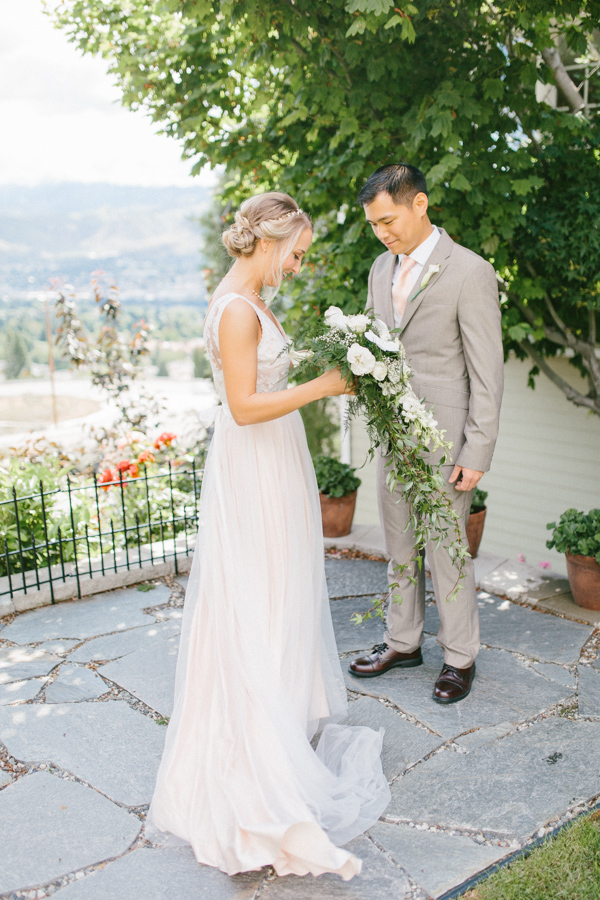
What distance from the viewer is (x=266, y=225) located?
2.23 metres

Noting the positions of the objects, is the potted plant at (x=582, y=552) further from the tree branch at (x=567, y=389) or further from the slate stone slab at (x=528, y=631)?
the tree branch at (x=567, y=389)

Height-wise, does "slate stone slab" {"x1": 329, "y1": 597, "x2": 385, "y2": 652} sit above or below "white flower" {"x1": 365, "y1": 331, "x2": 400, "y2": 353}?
below

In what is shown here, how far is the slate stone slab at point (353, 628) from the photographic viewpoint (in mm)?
3545

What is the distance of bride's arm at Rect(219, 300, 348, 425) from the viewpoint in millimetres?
2148

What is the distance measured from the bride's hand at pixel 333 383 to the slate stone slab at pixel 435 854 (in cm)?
145

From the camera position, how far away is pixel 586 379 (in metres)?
5.35

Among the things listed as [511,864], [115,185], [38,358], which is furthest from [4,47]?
[511,864]

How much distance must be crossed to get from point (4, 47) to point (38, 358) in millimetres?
11224

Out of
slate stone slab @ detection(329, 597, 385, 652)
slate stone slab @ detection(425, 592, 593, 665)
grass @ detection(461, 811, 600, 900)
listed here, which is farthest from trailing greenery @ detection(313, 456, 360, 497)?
grass @ detection(461, 811, 600, 900)

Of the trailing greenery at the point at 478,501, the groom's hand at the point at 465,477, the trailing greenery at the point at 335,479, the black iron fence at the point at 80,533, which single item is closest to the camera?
the groom's hand at the point at 465,477

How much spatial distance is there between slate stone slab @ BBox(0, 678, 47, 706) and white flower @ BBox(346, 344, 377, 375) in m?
2.14

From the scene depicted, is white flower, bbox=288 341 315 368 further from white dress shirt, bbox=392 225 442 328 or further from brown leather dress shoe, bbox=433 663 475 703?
brown leather dress shoe, bbox=433 663 475 703

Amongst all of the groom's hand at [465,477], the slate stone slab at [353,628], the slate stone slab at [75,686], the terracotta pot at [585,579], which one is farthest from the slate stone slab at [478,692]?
the slate stone slab at [75,686]

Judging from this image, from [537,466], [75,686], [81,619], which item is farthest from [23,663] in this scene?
[537,466]
